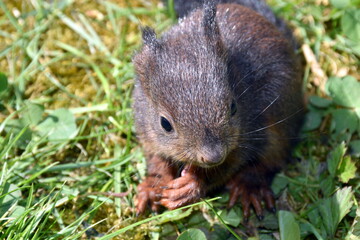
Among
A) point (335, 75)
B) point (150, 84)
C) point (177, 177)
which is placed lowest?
point (335, 75)

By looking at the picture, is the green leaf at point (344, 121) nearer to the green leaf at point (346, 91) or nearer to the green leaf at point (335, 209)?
the green leaf at point (346, 91)

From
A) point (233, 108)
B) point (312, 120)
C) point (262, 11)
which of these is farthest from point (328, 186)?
point (262, 11)

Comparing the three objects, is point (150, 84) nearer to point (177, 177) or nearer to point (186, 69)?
point (186, 69)

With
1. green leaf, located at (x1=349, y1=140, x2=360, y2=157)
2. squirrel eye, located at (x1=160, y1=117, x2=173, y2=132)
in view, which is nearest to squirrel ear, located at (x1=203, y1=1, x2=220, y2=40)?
squirrel eye, located at (x1=160, y1=117, x2=173, y2=132)

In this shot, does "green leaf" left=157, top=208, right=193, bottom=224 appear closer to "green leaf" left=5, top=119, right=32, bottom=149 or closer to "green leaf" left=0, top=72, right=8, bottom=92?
"green leaf" left=5, top=119, right=32, bottom=149

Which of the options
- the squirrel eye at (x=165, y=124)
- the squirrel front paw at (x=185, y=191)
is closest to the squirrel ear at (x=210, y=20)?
the squirrel eye at (x=165, y=124)

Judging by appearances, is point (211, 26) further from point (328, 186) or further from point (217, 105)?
point (328, 186)

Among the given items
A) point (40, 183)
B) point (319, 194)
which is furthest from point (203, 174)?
point (40, 183)
